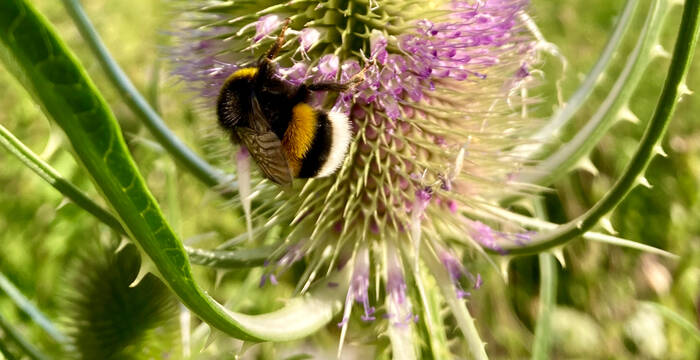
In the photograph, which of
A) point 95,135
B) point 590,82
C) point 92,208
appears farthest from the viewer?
point 590,82

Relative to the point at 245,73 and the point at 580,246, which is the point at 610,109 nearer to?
the point at 245,73

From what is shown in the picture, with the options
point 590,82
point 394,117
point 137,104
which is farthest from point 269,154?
point 590,82

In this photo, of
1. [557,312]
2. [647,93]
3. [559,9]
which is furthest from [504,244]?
[559,9]

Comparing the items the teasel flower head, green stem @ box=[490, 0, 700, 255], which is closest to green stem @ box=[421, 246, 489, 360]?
the teasel flower head

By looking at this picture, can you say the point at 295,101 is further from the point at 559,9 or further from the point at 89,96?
the point at 559,9

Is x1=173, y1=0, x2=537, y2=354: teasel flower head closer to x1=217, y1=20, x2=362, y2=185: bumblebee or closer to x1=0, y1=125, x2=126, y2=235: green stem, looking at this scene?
x1=217, y1=20, x2=362, y2=185: bumblebee

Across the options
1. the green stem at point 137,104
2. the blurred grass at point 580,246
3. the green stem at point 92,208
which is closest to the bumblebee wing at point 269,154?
the green stem at point 92,208

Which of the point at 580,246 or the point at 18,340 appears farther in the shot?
the point at 580,246
